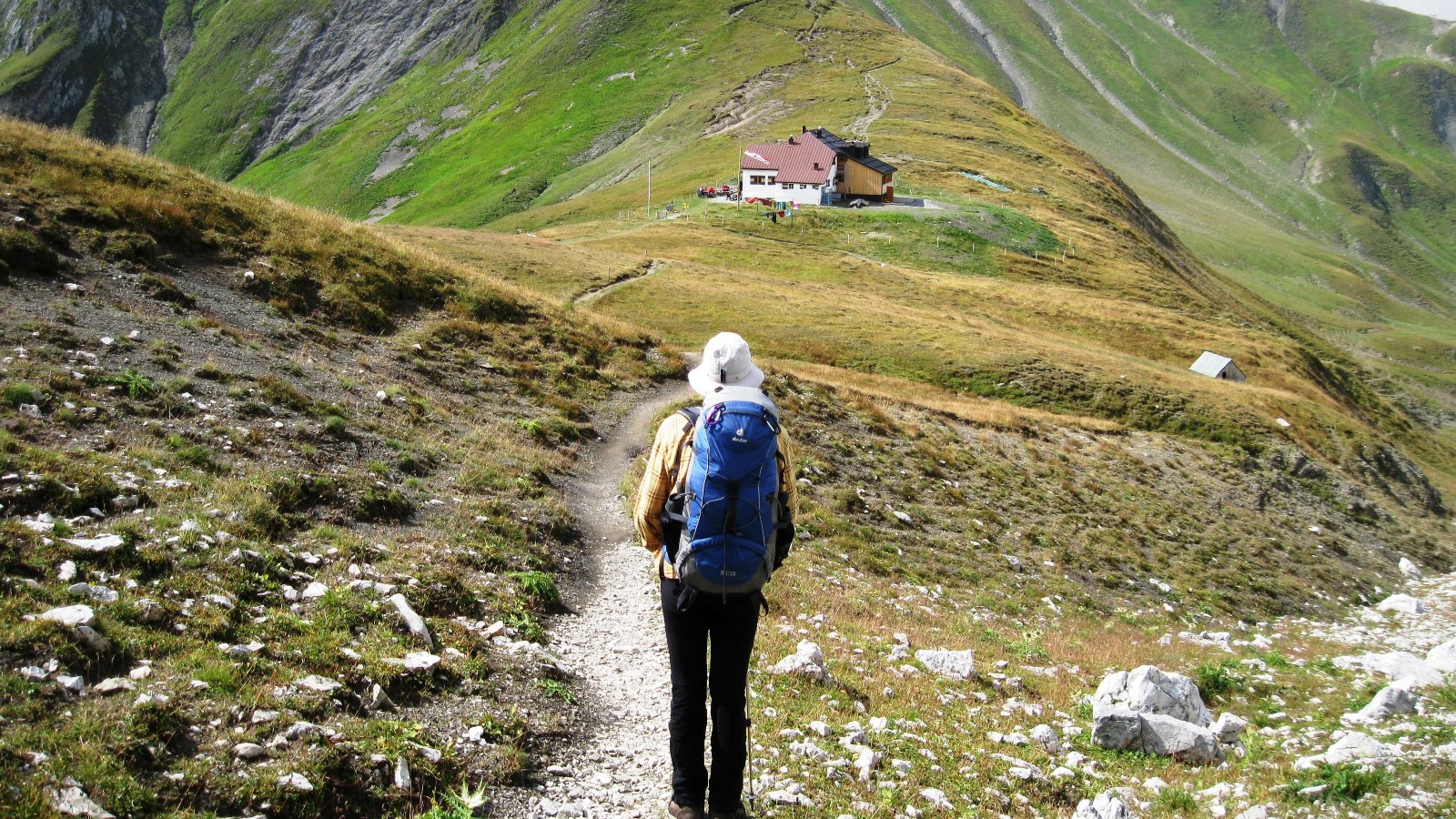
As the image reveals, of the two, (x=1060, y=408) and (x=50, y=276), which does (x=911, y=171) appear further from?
(x=50, y=276)

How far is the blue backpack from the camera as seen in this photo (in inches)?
253

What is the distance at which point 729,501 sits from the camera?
647 cm

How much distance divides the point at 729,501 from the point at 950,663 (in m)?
6.97

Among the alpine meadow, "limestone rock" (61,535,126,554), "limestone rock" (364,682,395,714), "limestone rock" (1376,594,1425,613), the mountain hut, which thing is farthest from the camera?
the mountain hut

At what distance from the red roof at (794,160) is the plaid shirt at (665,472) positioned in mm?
96400

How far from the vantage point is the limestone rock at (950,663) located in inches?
462

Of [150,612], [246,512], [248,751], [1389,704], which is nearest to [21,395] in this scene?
[246,512]

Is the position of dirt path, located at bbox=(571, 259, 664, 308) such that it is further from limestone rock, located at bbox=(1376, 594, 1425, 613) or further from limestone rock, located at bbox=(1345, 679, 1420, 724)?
limestone rock, located at bbox=(1345, 679, 1420, 724)

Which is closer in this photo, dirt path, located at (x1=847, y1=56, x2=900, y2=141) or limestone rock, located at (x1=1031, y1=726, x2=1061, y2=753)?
limestone rock, located at (x1=1031, y1=726, x2=1061, y2=753)

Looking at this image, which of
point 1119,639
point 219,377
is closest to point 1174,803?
point 1119,639

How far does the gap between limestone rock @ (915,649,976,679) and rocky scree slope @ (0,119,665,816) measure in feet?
18.1

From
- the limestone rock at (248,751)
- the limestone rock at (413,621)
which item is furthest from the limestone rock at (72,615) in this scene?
the limestone rock at (413,621)

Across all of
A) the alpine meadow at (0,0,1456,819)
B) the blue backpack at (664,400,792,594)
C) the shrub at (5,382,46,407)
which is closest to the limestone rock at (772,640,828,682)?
the alpine meadow at (0,0,1456,819)

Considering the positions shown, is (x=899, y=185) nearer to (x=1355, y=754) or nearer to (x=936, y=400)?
(x=936, y=400)
